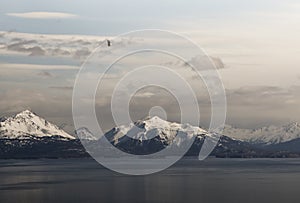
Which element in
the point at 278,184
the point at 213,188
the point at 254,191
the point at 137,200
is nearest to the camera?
the point at 137,200

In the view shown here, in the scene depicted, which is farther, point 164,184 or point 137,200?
point 164,184

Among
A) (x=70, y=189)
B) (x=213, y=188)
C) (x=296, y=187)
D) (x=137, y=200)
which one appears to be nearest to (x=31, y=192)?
(x=70, y=189)

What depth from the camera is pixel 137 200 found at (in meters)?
115

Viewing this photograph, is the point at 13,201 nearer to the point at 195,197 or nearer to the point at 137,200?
the point at 137,200

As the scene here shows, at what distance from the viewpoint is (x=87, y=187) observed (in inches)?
5650

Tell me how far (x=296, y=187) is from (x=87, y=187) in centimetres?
4892

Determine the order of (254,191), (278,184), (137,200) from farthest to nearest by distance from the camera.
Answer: (278,184), (254,191), (137,200)

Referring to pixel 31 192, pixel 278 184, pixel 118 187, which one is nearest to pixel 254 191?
pixel 278 184

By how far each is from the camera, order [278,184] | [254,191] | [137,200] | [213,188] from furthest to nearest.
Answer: [278,184] → [213,188] → [254,191] → [137,200]

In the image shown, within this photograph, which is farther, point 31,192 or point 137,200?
point 31,192

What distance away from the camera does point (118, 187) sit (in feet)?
474

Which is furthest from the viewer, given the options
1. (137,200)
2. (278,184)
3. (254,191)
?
(278,184)

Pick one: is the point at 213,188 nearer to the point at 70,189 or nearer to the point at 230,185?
the point at 230,185

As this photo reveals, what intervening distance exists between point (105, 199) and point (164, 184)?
1504 inches
